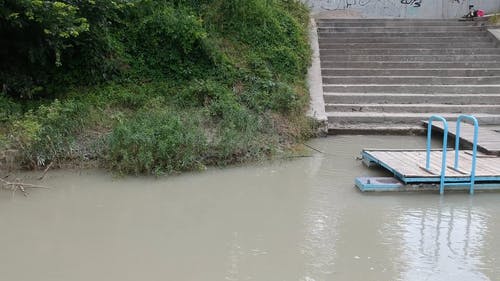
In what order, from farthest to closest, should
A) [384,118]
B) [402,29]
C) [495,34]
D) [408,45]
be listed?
[402,29]
[495,34]
[408,45]
[384,118]

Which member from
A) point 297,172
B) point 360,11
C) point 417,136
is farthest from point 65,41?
point 360,11

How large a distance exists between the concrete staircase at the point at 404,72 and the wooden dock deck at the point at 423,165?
7.38ft

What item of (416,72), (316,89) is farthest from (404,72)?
(316,89)

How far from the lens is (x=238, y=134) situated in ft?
27.1

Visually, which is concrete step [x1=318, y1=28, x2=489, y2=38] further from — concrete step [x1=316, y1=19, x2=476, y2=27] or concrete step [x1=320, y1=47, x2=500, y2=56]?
concrete step [x1=320, y1=47, x2=500, y2=56]

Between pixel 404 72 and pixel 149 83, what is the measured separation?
234 inches

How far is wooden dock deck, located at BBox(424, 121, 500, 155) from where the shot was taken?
26.8ft

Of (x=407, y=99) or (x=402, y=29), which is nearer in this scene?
(x=407, y=99)

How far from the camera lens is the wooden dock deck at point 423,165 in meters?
6.62

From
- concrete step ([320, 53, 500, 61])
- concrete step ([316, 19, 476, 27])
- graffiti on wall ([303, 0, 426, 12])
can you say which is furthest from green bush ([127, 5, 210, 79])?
graffiti on wall ([303, 0, 426, 12])

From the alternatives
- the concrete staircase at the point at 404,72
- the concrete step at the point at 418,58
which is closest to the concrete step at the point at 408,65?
the concrete staircase at the point at 404,72

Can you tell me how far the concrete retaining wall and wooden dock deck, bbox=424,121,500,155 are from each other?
26.5 ft

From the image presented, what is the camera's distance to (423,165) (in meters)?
7.18

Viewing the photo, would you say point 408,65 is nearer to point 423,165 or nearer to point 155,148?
point 423,165
